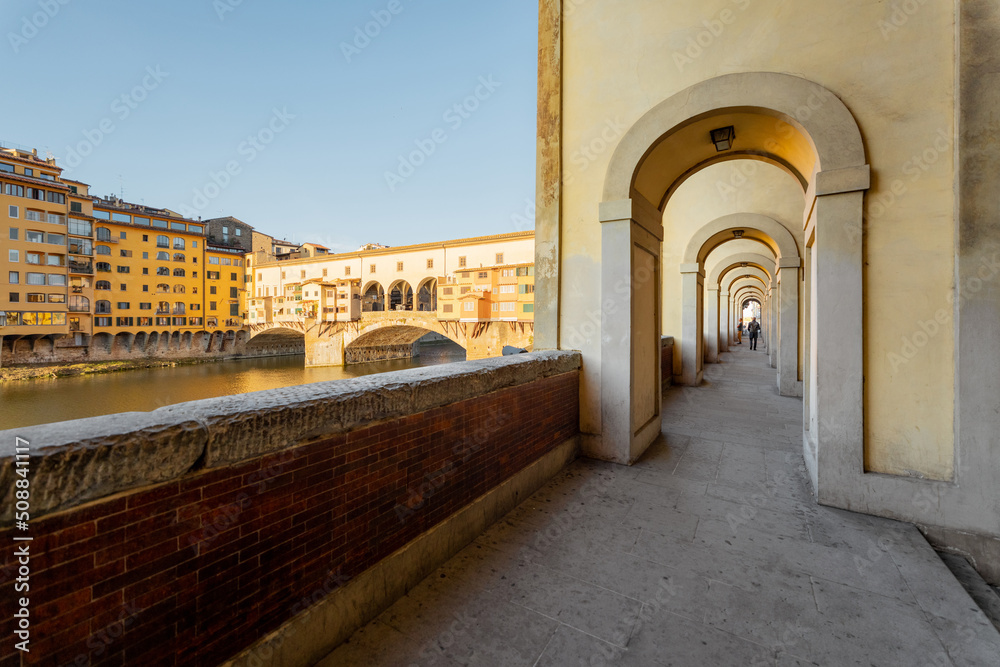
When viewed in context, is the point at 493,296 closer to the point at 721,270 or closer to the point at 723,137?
the point at 721,270

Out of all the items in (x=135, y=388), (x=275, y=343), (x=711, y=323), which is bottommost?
(x=135, y=388)

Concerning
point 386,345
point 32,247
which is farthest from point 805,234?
point 32,247

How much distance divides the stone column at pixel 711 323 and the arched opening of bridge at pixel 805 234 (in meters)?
9.09

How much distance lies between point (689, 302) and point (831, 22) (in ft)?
21.9

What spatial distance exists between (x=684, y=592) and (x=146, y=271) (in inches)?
2205

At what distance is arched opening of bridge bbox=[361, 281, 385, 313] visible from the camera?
52.0 m

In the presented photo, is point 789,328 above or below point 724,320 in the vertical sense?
below

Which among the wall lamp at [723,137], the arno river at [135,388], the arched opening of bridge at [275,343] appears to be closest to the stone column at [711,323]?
the wall lamp at [723,137]

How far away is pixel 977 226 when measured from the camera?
2988 millimetres

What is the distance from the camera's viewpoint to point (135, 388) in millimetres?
29000

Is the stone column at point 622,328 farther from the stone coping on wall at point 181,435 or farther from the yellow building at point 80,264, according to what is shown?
the yellow building at point 80,264

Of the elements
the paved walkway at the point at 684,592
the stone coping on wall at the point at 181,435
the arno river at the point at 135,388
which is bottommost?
the arno river at the point at 135,388

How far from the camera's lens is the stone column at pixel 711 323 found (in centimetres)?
1345

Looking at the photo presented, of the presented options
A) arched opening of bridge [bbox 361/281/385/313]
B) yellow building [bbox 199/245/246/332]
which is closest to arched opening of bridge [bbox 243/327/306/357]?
yellow building [bbox 199/245/246/332]
